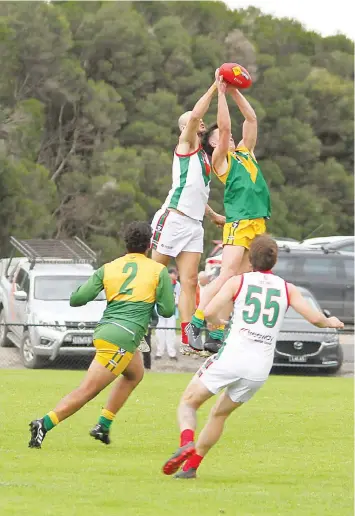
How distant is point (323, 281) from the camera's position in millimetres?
34844

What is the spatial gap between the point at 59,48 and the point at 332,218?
2185 centimetres

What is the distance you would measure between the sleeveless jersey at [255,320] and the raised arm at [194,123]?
7.46ft

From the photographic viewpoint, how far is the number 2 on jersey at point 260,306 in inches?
389

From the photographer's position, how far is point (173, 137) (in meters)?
66.4

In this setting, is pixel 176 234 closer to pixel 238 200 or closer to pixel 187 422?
pixel 238 200

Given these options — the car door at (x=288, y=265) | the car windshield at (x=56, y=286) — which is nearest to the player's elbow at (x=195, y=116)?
the car windshield at (x=56, y=286)

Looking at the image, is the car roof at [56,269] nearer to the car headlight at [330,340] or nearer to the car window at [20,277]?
the car window at [20,277]

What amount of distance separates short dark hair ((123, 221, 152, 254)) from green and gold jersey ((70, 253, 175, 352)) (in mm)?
67

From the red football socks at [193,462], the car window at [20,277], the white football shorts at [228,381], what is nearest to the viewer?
the white football shorts at [228,381]

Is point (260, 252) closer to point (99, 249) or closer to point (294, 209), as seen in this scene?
point (99, 249)

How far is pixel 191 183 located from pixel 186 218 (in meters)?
0.39

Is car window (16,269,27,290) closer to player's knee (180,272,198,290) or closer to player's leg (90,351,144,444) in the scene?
player's knee (180,272,198,290)

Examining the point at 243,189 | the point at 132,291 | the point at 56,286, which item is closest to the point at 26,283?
the point at 56,286

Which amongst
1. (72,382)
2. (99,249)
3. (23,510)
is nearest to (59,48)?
(99,249)
